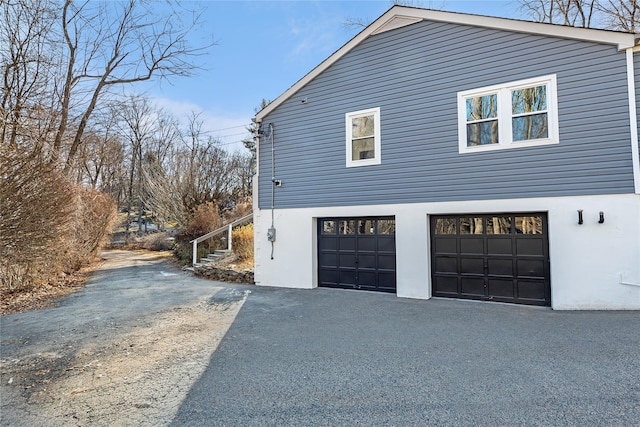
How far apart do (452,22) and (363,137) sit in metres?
3.33

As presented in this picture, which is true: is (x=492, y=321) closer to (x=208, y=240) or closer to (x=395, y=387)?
(x=395, y=387)

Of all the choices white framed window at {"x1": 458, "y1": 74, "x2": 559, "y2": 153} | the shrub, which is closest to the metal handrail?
the shrub

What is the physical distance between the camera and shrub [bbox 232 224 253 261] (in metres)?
12.8

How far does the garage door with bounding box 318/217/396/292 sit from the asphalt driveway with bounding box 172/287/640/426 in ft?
6.94

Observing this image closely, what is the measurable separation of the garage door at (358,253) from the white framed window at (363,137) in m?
1.59

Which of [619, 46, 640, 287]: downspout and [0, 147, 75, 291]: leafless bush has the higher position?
[619, 46, 640, 287]: downspout

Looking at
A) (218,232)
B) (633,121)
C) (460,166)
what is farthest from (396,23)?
(218,232)

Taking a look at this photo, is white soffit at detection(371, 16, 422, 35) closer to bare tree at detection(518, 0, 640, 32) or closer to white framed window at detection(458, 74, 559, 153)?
white framed window at detection(458, 74, 559, 153)

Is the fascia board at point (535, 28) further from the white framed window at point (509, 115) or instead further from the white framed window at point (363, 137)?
the white framed window at point (363, 137)

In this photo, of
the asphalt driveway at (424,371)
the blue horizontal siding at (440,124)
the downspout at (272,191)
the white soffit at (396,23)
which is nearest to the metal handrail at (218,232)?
the blue horizontal siding at (440,124)

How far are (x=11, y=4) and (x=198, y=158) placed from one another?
52.8 ft

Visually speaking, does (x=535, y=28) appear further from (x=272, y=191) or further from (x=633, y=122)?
(x=272, y=191)

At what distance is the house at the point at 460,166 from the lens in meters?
6.56

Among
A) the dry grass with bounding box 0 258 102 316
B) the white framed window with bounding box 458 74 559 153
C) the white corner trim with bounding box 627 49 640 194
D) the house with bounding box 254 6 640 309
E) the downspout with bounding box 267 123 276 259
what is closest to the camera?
the white corner trim with bounding box 627 49 640 194
